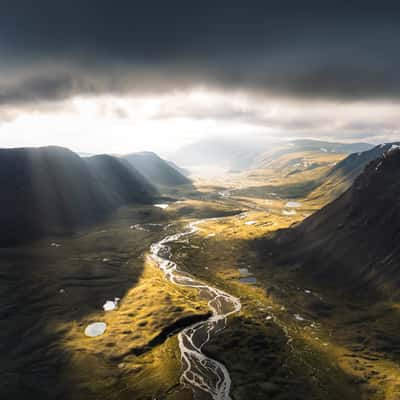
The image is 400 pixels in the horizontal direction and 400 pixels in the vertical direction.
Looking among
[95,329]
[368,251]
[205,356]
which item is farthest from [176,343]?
[368,251]

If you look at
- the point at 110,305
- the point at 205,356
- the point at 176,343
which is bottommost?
the point at 110,305

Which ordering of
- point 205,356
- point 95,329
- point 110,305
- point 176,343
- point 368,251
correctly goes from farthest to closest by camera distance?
1. point 368,251
2. point 110,305
3. point 95,329
4. point 176,343
5. point 205,356

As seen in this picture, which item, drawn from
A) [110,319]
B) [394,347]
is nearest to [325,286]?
[394,347]

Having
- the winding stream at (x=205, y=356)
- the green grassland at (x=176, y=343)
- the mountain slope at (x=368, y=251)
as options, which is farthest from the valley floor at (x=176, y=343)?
the mountain slope at (x=368, y=251)

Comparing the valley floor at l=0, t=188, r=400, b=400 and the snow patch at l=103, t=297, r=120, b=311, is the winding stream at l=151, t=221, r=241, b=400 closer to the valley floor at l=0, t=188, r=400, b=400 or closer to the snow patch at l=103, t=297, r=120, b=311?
the valley floor at l=0, t=188, r=400, b=400

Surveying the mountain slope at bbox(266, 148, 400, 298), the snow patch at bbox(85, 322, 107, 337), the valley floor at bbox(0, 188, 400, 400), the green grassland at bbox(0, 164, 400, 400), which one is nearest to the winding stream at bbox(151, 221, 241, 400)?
the green grassland at bbox(0, 164, 400, 400)

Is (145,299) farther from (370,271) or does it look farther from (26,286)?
(370,271)

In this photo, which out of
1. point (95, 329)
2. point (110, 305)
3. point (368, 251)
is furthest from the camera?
point (368, 251)

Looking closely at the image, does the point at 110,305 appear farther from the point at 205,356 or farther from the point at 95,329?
the point at 205,356

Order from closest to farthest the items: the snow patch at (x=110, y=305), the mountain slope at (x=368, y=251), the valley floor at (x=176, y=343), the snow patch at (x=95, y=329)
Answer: the valley floor at (x=176, y=343) → the snow patch at (x=95, y=329) → the mountain slope at (x=368, y=251) → the snow patch at (x=110, y=305)

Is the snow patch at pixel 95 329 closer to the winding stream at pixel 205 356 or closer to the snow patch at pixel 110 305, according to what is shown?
the snow patch at pixel 110 305

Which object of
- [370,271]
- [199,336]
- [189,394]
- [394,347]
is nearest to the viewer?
[189,394]
